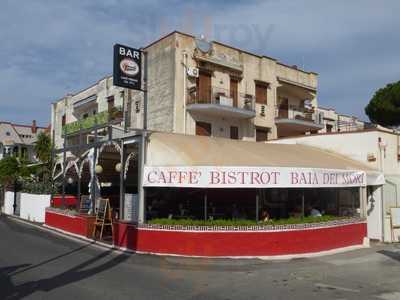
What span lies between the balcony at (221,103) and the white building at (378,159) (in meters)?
7.12

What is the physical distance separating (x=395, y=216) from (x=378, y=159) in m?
2.49

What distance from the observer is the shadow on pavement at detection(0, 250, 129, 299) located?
9711 millimetres

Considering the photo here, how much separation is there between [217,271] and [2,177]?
32.5 meters

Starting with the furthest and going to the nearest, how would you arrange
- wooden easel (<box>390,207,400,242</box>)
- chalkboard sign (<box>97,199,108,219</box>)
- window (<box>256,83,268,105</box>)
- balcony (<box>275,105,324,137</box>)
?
1. balcony (<box>275,105,324,137</box>)
2. window (<box>256,83,268,105</box>)
3. wooden easel (<box>390,207,400,242</box>)
4. chalkboard sign (<box>97,199,108,219</box>)

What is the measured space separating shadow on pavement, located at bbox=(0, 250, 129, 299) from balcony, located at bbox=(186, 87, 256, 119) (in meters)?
14.2

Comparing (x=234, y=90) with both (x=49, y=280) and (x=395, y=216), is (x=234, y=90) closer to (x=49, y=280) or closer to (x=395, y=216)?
(x=395, y=216)

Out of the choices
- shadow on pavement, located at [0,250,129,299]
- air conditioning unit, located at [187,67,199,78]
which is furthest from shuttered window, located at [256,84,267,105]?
shadow on pavement, located at [0,250,129,299]

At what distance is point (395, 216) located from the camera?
2020 cm

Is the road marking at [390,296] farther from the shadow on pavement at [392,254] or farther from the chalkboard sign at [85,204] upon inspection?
the chalkboard sign at [85,204]

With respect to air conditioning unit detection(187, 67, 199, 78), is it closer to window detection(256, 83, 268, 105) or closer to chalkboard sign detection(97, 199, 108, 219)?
window detection(256, 83, 268, 105)

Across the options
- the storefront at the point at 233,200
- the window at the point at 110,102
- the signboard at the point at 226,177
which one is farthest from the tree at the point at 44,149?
the signboard at the point at 226,177

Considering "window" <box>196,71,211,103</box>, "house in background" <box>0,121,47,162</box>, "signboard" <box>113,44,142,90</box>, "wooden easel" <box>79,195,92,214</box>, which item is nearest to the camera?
"signboard" <box>113,44,142,90</box>

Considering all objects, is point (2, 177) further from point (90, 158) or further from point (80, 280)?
point (80, 280)

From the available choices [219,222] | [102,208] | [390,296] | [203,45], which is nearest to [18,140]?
[203,45]
